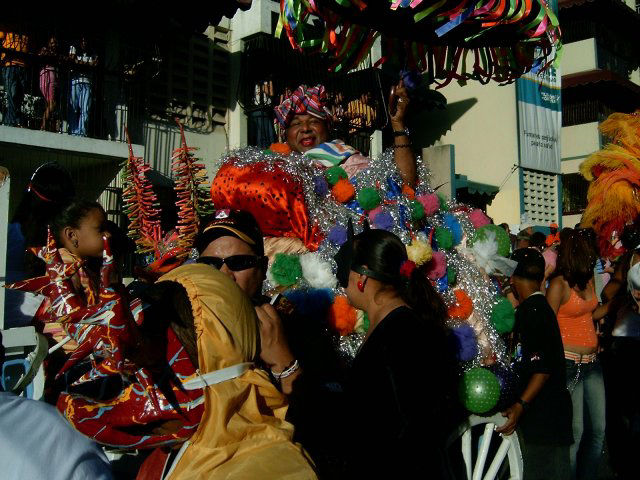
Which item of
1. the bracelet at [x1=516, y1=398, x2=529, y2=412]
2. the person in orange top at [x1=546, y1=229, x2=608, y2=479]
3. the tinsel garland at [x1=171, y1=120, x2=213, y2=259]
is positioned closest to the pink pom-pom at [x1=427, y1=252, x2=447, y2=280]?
the bracelet at [x1=516, y1=398, x2=529, y2=412]

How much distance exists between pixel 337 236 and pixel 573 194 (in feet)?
61.4

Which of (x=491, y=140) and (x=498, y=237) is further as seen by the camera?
(x=491, y=140)

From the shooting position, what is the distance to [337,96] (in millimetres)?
12719

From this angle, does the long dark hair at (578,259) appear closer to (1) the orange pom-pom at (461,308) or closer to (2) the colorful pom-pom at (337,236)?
(1) the orange pom-pom at (461,308)

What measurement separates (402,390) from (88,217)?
6.83 feet

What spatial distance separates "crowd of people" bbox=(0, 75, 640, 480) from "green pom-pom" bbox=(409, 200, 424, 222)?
200 mm

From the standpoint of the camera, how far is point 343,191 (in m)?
3.97

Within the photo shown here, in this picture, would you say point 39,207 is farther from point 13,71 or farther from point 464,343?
point 13,71

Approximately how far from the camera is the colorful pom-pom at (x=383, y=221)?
387cm

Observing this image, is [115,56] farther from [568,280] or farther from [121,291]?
[121,291]

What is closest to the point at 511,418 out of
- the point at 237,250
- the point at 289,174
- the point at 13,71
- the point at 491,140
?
the point at 289,174

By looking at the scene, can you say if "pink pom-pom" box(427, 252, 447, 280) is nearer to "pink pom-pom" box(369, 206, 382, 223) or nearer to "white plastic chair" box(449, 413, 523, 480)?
"pink pom-pom" box(369, 206, 382, 223)

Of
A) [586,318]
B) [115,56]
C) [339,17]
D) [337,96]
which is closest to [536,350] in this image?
[586,318]

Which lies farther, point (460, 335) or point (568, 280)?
point (568, 280)
